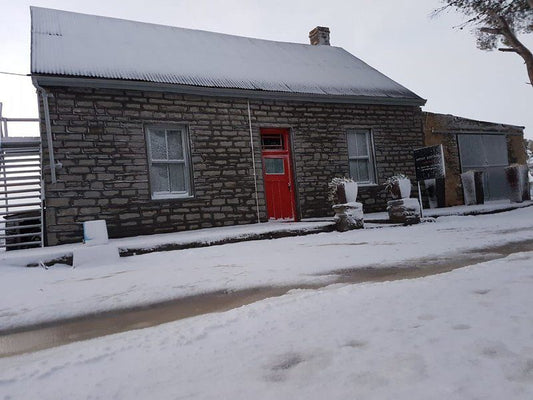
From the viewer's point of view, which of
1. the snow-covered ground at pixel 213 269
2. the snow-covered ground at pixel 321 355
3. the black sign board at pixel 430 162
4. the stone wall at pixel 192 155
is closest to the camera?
the snow-covered ground at pixel 321 355

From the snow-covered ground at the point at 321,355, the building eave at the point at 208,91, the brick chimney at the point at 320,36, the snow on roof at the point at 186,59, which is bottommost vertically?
the snow-covered ground at the point at 321,355

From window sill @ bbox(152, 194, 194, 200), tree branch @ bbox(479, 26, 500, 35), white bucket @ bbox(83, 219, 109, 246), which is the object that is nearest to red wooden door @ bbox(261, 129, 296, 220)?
window sill @ bbox(152, 194, 194, 200)

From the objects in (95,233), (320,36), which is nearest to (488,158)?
(320,36)

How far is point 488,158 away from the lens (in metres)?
13.2

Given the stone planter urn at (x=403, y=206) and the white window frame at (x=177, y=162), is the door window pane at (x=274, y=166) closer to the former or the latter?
the white window frame at (x=177, y=162)

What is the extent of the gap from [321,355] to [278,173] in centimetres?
773

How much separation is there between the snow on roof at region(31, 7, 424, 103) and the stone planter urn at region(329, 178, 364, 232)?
9.67 feet

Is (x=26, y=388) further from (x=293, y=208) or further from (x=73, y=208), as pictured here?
(x=293, y=208)

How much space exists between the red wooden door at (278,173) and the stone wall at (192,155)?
275mm

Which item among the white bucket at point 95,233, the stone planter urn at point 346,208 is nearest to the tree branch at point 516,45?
the stone planter urn at point 346,208

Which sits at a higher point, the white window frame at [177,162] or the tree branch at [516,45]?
the tree branch at [516,45]

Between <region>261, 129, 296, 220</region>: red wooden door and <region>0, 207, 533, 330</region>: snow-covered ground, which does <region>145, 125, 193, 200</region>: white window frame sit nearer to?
<region>261, 129, 296, 220</region>: red wooden door

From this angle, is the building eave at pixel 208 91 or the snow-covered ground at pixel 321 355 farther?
the building eave at pixel 208 91

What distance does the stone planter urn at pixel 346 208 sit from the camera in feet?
24.2
